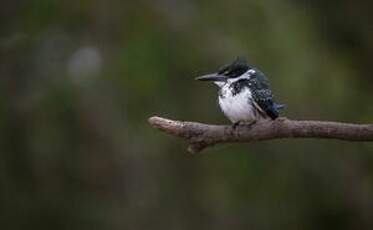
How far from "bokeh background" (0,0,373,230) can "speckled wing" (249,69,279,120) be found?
2038mm

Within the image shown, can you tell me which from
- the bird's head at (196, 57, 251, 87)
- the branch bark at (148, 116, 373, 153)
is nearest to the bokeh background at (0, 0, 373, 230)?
the bird's head at (196, 57, 251, 87)

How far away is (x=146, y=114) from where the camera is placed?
25.6ft

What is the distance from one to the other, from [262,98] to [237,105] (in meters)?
0.15

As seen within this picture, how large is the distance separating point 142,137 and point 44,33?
1074 mm

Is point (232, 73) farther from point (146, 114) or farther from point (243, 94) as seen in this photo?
point (146, 114)

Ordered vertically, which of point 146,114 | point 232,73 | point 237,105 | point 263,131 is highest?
point 146,114

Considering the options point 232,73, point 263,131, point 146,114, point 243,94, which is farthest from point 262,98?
point 146,114

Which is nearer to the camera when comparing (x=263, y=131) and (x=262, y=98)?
(x=263, y=131)

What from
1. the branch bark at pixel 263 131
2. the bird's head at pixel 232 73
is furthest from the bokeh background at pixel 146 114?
the branch bark at pixel 263 131

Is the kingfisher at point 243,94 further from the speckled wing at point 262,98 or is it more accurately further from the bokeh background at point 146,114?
the bokeh background at point 146,114

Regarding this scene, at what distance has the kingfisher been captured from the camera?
5430mm

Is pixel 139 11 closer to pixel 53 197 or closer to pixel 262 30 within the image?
pixel 262 30

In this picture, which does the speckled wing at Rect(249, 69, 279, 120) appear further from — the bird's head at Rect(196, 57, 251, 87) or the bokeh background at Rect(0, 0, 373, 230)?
the bokeh background at Rect(0, 0, 373, 230)

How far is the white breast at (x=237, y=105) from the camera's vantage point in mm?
5387
